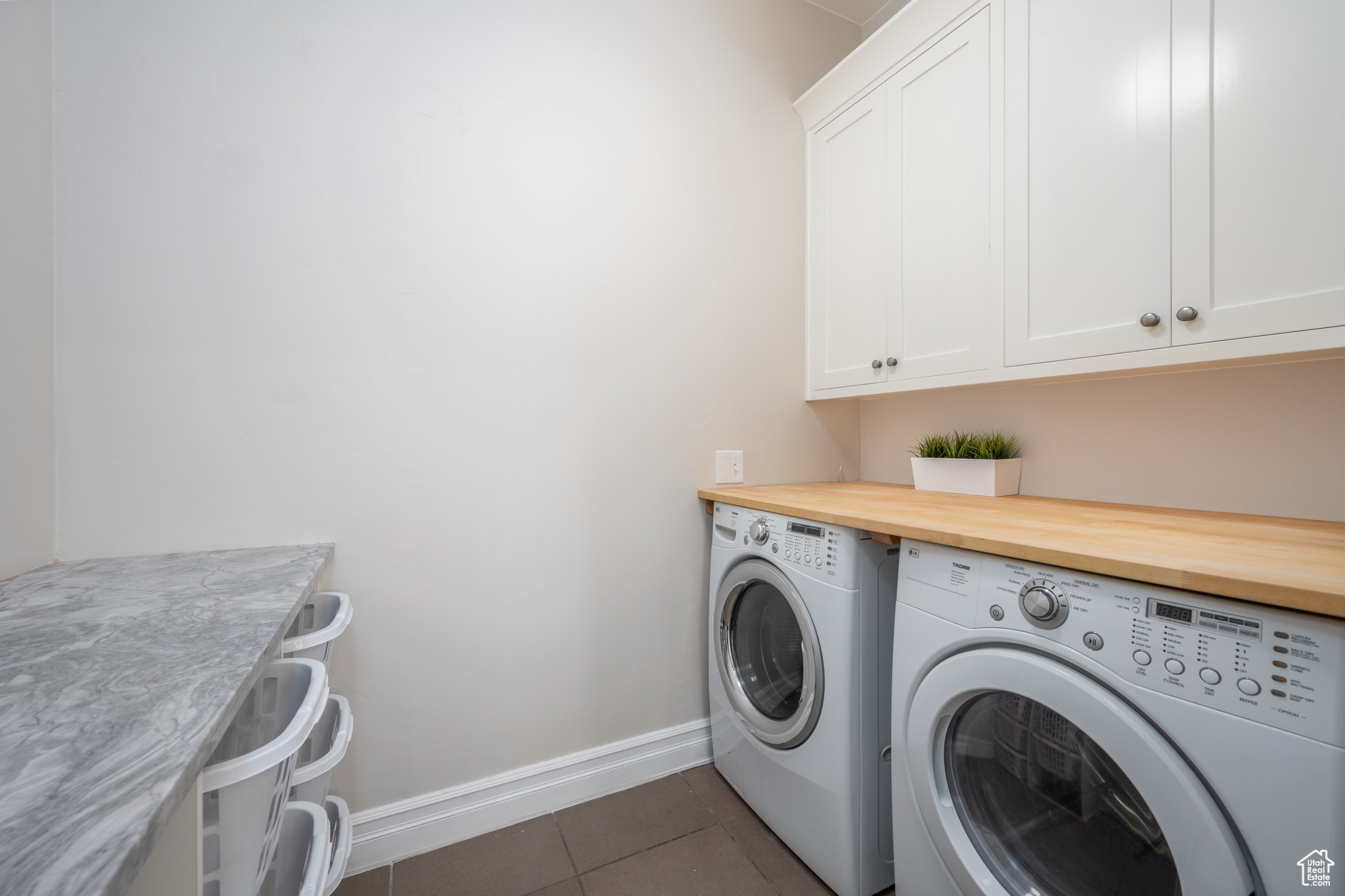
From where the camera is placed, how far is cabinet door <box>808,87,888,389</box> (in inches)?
69.7

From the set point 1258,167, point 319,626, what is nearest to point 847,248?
point 1258,167

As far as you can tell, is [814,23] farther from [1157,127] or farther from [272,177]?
[272,177]

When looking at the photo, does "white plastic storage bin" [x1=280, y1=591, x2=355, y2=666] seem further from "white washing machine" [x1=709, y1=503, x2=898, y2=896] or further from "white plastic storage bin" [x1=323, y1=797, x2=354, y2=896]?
"white washing machine" [x1=709, y1=503, x2=898, y2=896]

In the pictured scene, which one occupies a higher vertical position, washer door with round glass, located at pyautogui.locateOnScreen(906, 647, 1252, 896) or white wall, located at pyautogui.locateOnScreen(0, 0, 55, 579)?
white wall, located at pyautogui.locateOnScreen(0, 0, 55, 579)

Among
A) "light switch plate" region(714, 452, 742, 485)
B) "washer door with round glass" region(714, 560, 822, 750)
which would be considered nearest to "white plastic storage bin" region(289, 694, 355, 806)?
"washer door with round glass" region(714, 560, 822, 750)

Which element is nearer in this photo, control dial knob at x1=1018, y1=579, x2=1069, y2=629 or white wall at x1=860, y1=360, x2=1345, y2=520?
control dial knob at x1=1018, y1=579, x2=1069, y2=629

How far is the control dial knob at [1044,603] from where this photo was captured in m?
0.85

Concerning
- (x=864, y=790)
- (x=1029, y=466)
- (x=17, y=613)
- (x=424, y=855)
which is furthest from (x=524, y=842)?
(x=1029, y=466)

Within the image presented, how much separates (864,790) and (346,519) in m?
1.46

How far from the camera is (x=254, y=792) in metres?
0.60

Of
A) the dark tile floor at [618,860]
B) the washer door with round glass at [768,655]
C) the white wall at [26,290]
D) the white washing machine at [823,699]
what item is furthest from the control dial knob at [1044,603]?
the white wall at [26,290]

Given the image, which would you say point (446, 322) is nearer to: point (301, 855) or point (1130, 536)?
point (301, 855)

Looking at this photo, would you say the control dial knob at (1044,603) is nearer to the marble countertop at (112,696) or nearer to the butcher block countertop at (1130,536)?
the butcher block countertop at (1130,536)

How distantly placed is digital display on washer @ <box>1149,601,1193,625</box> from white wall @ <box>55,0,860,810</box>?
1260mm
